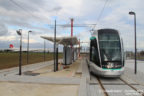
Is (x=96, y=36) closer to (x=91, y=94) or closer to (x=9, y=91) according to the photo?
(x=91, y=94)

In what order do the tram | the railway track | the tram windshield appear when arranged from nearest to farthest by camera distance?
the railway track, the tram, the tram windshield

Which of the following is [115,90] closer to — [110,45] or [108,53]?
[108,53]

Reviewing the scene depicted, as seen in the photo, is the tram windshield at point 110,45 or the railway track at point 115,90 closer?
the railway track at point 115,90

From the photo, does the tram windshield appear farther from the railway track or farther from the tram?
the railway track

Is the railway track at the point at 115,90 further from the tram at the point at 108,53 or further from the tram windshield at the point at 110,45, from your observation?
the tram windshield at the point at 110,45

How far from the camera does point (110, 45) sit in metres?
10.3

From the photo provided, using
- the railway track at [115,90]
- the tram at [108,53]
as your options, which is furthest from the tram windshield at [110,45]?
the railway track at [115,90]

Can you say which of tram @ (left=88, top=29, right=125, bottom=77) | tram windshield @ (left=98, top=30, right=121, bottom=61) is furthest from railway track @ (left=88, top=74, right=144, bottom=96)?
tram windshield @ (left=98, top=30, right=121, bottom=61)

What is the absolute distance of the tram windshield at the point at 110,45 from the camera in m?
9.95

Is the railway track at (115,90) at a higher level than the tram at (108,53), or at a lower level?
lower

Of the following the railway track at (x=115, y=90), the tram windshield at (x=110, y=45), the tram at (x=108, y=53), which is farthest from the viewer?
the tram windshield at (x=110, y=45)

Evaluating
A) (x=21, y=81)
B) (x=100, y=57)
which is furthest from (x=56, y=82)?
(x=100, y=57)

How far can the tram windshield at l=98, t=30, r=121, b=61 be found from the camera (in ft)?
32.6

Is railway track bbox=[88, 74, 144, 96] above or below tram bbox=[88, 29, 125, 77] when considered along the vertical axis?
below
